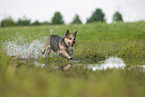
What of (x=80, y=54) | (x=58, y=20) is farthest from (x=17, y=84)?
(x=58, y=20)

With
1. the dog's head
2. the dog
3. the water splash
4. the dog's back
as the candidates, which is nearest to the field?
the water splash

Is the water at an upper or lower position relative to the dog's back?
lower

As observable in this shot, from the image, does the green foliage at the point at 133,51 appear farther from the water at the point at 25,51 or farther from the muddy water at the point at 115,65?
the water at the point at 25,51

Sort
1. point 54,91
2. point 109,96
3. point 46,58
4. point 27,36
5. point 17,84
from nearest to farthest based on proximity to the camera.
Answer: point 54,91 → point 109,96 → point 17,84 → point 46,58 → point 27,36

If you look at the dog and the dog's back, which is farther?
the dog's back

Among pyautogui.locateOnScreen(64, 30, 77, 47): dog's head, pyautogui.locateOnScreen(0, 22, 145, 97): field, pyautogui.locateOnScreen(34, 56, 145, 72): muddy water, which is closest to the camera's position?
pyautogui.locateOnScreen(0, 22, 145, 97): field

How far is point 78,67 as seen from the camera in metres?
7.51

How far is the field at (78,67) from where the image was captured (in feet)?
9.79

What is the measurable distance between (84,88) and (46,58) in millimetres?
7938

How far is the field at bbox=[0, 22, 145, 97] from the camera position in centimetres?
298

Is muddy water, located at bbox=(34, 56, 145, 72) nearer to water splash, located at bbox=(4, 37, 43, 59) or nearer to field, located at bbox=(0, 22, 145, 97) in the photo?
field, located at bbox=(0, 22, 145, 97)

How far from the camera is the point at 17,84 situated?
3.32 meters

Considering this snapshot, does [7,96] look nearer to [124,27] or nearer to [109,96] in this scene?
[109,96]

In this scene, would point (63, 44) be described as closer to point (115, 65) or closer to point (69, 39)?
point (69, 39)
